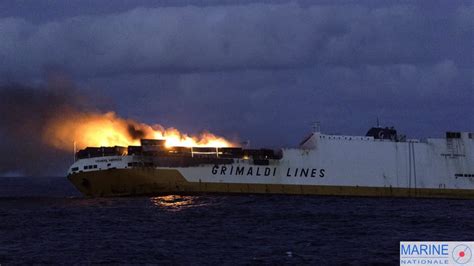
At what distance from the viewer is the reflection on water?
66.4 metres

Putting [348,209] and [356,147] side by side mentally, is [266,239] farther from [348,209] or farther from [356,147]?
[356,147]

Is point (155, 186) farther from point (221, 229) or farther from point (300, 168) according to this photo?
point (221, 229)

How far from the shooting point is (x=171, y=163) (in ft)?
252

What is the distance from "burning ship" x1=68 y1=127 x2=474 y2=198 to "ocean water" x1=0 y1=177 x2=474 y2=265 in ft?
7.69

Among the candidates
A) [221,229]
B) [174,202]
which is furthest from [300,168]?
[221,229]

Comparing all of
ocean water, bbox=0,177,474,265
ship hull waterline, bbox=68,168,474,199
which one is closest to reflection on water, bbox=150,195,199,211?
ocean water, bbox=0,177,474,265

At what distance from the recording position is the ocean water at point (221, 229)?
4012cm

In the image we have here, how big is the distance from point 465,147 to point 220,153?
33418mm

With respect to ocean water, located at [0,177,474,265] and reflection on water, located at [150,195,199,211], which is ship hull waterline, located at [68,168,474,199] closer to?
reflection on water, located at [150,195,199,211]

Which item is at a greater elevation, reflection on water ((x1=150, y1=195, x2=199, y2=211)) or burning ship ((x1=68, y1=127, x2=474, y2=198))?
burning ship ((x1=68, y1=127, x2=474, y2=198))

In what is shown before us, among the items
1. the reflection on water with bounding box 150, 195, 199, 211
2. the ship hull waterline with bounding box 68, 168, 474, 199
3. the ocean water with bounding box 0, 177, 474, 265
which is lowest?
the ocean water with bounding box 0, 177, 474, 265

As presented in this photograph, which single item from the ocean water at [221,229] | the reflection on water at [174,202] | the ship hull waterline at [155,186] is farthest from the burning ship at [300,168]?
the ocean water at [221,229]

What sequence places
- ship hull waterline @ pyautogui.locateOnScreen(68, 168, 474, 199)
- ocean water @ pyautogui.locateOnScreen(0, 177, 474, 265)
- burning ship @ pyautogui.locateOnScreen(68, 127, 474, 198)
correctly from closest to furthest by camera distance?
ocean water @ pyautogui.locateOnScreen(0, 177, 474, 265)
ship hull waterline @ pyautogui.locateOnScreen(68, 168, 474, 199)
burning ship @ pyautogui.locateOnScreen(68, 127, 474, 198)

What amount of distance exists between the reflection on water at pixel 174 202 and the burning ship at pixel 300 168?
2.95 feet
